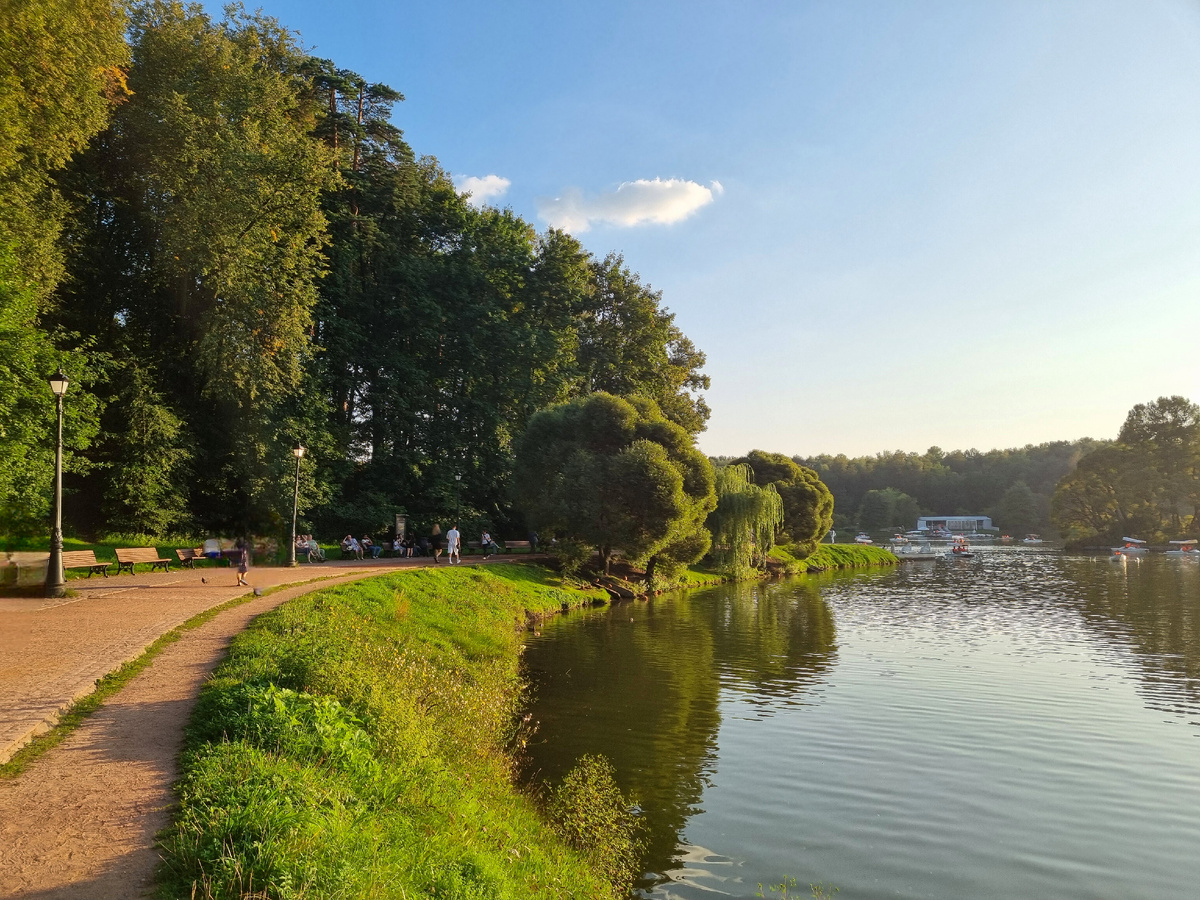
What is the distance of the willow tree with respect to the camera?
45531 millimetres

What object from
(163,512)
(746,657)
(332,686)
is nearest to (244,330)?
(163,512)

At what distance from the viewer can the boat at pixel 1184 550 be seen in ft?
247

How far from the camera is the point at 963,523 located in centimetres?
14050

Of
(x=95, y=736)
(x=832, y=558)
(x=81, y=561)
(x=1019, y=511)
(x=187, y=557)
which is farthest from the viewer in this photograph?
(x=1019, y=511)

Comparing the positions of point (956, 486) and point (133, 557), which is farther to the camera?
point (956, 486)

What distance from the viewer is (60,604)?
18.0 metres

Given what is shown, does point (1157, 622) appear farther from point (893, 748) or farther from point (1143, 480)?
point (1143, 480)

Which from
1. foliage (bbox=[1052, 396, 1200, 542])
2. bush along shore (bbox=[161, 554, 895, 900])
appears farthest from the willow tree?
foliage (bbox=[1052, 396, 1200, 542])

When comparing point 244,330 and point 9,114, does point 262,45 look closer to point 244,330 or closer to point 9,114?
point 244,330

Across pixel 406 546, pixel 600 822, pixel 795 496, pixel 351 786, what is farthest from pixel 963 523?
pixel 351 786

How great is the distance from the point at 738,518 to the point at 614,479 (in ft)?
48.5

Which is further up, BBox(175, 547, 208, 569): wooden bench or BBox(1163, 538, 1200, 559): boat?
BBox(175, 547, 208, 569): wooden bench

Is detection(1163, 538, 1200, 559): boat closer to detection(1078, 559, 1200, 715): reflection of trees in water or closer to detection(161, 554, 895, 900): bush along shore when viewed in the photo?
detection(1078, 559, 1200, 715): reflection of trees in water

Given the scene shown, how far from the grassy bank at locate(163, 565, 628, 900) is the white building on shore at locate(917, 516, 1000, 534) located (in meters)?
136
